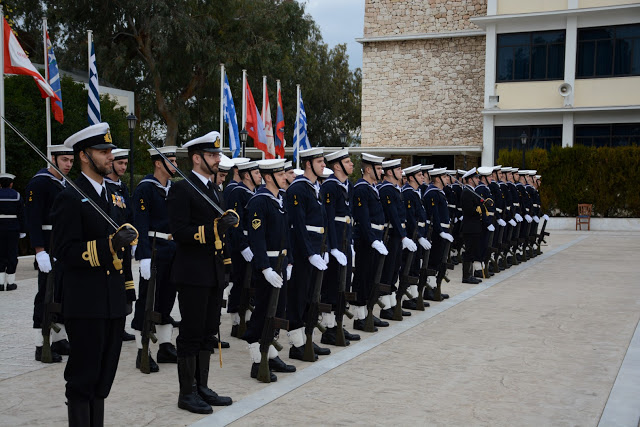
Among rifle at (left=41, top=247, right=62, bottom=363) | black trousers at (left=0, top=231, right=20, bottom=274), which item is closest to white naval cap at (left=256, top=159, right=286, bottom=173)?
rifle at (left=41, top=247, right=62, bottom=363)

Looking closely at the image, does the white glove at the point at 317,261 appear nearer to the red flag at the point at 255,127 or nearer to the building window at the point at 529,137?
the red flag at the point at 255,127

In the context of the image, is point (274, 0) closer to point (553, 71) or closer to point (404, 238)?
point (553, 71)

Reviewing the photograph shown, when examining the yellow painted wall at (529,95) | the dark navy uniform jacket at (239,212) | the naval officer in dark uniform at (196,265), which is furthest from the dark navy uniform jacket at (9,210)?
the yellow painted wall at (529,95)

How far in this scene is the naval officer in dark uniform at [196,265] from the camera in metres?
5.59

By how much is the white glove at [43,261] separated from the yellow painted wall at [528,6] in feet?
96.2

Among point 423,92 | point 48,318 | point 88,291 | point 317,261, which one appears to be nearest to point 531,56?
point 423,92

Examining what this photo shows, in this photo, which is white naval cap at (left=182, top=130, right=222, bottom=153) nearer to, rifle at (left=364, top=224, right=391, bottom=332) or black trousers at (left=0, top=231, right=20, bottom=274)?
rifle at (left=364, top=224, right=391, bottom=332)

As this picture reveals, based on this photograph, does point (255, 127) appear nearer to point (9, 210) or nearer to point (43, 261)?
point (9, 210)

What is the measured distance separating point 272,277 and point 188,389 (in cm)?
133

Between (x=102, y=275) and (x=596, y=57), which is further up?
(x=596, y=57)

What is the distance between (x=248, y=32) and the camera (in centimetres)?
3703

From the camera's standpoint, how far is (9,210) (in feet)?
40.5

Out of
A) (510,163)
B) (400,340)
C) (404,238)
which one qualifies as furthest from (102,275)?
(510,163)

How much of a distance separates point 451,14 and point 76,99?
2031cm
